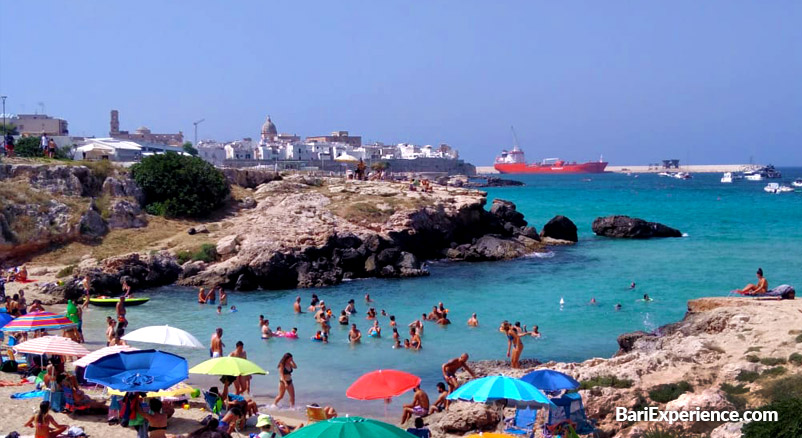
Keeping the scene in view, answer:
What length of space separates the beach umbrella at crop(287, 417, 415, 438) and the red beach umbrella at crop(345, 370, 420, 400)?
4866 mm

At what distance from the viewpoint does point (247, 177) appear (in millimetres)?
42719

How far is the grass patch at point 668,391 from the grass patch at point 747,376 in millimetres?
861

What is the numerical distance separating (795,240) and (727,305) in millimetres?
31362

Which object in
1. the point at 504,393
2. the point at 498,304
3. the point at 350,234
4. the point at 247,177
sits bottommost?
the point at 498,304

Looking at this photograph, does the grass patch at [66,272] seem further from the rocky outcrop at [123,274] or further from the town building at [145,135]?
the town building at [145,135]

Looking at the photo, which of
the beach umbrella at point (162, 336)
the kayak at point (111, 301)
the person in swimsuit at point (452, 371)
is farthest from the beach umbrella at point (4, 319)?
the person in swimsuit at point (452, 371)

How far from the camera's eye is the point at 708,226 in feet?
183

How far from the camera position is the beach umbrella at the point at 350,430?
651cm

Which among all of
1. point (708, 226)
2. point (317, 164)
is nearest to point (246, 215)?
point (708, 226)

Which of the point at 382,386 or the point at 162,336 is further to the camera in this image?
the point at 162,336

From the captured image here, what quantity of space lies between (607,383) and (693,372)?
1586 mm

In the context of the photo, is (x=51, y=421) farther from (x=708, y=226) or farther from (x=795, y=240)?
(x=708, y=226)

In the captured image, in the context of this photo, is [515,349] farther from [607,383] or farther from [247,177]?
[247,177]

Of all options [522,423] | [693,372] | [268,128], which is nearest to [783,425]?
[522,423]
